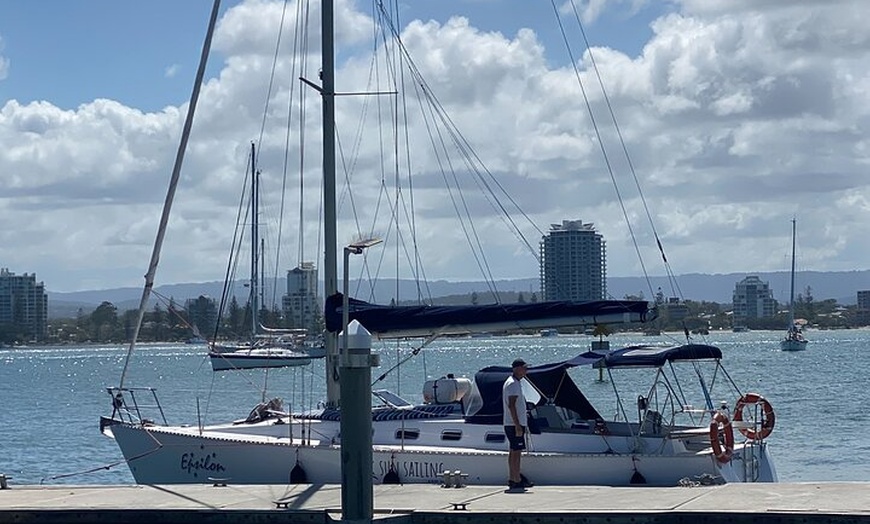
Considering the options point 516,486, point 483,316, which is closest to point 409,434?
point 483,316

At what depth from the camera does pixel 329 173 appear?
24844 mm

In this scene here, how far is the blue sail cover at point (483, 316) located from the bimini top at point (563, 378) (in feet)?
2.01

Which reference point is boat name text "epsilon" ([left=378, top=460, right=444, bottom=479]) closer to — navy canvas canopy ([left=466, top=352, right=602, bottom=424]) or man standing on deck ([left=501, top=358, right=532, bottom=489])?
navy canvas canopy ([left=466, top=352, right=602, bottom=424])

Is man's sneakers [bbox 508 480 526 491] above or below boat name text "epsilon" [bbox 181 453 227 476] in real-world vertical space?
above

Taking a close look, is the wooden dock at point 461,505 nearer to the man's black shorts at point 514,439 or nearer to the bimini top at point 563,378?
the man's black shorts at point 514,439

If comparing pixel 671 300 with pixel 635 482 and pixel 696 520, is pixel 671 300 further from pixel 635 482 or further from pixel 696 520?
pixel 696 520

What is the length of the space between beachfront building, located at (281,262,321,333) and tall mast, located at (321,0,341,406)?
216 inches

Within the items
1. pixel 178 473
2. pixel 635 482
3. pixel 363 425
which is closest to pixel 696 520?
pixel 363 425

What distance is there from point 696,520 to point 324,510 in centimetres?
413

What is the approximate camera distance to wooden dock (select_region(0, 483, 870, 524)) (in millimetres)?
15977

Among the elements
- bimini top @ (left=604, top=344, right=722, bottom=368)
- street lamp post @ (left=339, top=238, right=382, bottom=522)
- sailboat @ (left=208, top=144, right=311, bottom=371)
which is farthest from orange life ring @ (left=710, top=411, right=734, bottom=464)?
sailboat @ (left=208, top=144, right=311, bottom=371)

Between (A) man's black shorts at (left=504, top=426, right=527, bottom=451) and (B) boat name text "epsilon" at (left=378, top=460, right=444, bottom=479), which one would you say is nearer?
(A) man's black shorts at (left=504, top=426, right=527, bottom=451)

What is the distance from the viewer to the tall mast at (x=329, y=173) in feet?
80.3

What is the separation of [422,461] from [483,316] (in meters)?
2.83
